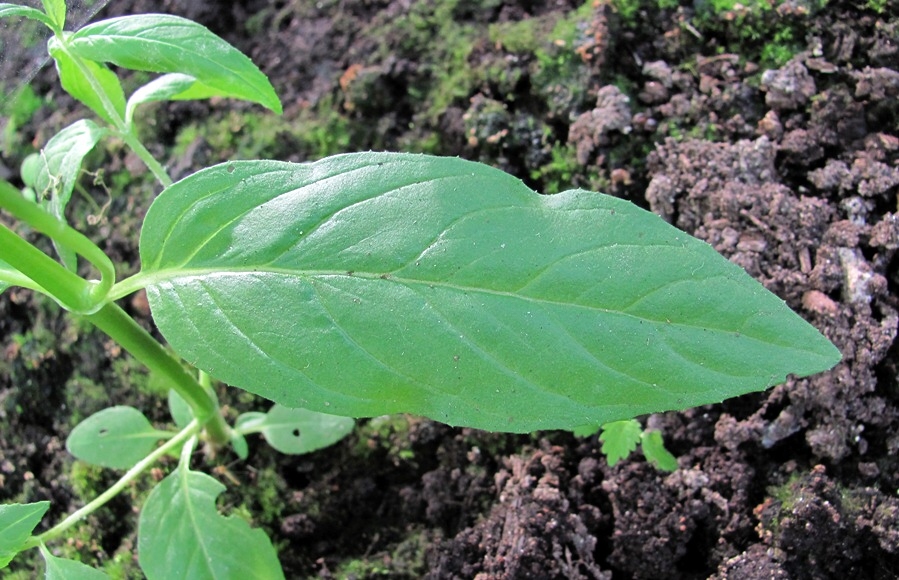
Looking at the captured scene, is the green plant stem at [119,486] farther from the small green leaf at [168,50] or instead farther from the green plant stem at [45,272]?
the small green leaf at [168,50]

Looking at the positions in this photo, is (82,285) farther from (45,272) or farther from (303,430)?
(303,430)

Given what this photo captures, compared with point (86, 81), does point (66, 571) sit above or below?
below

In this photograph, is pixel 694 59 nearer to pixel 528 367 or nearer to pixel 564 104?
pixel 564 104

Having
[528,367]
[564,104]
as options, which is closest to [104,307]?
[528,367]

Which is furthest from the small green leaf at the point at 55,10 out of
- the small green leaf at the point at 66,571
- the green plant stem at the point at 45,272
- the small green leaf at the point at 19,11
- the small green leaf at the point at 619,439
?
the small green leaf at the point at 619,439

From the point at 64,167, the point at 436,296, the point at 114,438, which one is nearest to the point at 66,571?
the point at 114,438

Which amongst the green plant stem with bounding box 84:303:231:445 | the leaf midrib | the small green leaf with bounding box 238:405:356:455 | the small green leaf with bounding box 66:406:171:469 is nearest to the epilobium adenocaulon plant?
the leaf midrib
